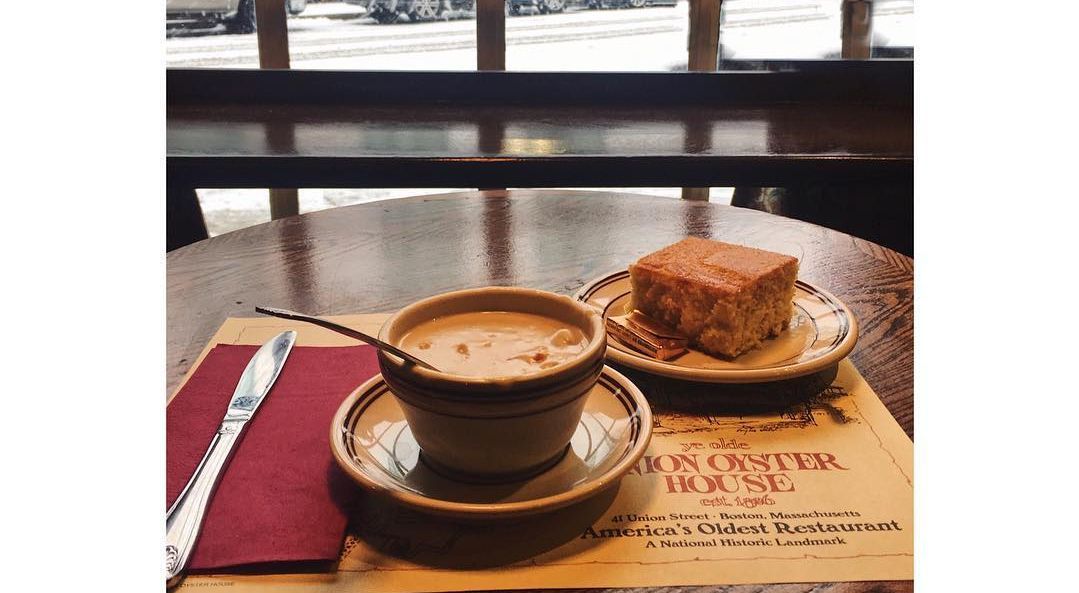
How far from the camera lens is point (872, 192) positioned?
2.36m

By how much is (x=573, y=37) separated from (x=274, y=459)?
10.0 feet

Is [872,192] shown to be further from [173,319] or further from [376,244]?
[173,319]

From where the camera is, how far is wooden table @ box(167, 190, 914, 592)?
1.05 metres

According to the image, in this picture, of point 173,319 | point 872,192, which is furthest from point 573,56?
point 173,319

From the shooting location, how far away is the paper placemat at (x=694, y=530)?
62 cm

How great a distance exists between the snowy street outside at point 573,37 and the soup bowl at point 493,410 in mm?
2893

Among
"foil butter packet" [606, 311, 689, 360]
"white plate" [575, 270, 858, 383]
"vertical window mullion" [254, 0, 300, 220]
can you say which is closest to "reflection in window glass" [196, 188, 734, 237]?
"vertical window mullion" [254, 0, 300, 220]

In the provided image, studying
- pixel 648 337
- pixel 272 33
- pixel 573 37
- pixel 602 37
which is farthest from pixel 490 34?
pixel 648 337

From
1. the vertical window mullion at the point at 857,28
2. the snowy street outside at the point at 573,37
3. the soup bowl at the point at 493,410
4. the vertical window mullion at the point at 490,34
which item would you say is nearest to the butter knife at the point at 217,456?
the soup bowl at the point at 493,410

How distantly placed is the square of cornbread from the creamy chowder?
24cm

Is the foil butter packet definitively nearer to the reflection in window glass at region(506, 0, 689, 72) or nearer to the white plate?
the white plate

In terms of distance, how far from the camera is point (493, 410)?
0.63 metres

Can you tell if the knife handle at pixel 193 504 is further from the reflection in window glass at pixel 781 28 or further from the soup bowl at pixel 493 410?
the reflection in window glass at pixel 781 28

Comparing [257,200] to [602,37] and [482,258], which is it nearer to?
[602,37]
